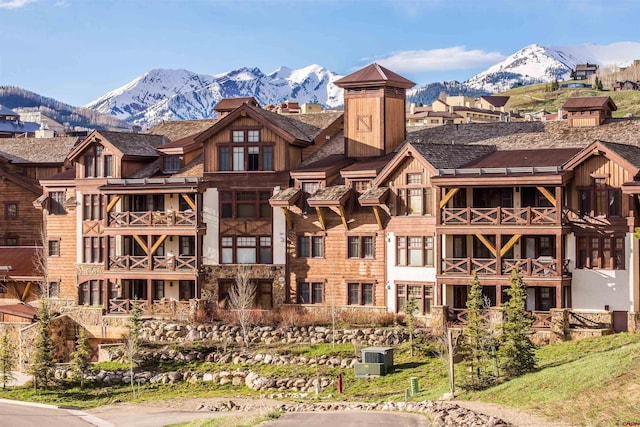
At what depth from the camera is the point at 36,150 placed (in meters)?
83.4

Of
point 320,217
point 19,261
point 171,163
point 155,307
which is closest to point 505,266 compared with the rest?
point 320,217

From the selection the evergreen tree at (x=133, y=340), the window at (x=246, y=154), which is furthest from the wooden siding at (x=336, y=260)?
the evergreen tree at (x=133, y=340)

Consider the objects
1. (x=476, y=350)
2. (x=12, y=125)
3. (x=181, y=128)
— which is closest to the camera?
(x=476, y=350)

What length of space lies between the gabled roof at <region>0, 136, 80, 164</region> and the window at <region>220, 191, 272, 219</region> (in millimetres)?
18924

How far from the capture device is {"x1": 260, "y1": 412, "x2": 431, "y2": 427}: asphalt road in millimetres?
40844

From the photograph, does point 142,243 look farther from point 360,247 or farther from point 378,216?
point 378,216

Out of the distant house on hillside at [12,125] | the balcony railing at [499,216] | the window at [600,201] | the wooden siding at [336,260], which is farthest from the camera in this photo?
the distant house on hillside at [12,125]

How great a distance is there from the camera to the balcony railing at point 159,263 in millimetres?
66625

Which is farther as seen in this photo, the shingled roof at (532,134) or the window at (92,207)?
the window at (92,207)

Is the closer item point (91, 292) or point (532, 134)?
point (532, 134)

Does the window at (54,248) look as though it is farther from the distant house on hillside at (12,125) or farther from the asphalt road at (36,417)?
the distant house on hillside at (12,125)

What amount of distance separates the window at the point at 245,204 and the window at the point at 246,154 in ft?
4.53

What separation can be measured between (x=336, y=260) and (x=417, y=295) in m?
5.56

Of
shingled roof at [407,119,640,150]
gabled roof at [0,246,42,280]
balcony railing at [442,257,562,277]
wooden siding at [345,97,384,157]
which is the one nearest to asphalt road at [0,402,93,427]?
balcony railing at [442,257,562,277]
